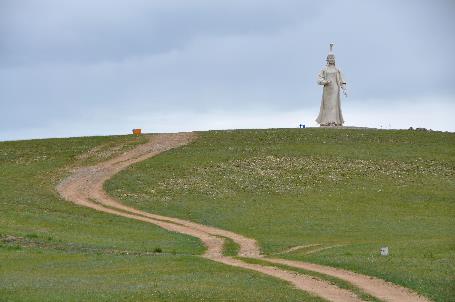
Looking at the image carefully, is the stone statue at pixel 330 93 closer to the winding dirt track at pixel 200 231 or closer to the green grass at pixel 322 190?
the green grass at pixel 322 190

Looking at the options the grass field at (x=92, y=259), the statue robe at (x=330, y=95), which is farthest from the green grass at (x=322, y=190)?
the grass field at (x=92, y=259)

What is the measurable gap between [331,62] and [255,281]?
63130 millimetres

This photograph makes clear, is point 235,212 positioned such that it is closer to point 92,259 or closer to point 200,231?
point 200,231

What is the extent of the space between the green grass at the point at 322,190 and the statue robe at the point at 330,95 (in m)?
3.64

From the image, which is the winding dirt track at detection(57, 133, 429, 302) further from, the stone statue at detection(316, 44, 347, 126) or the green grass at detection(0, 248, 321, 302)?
the stone statue at detection(316, 44, 347, 126)

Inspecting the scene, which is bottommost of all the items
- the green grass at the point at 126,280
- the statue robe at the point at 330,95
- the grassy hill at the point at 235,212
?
the green grass at the point at 126,280

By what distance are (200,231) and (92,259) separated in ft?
52.1

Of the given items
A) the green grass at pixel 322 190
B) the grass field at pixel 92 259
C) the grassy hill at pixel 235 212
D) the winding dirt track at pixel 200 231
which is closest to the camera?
the grass field at pixel 92 259

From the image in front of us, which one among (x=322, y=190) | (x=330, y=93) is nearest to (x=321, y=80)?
(x=330, y=93)

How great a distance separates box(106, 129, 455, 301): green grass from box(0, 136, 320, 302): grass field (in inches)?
216

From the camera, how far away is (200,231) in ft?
178

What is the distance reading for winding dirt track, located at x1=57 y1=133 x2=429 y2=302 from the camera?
29422mm

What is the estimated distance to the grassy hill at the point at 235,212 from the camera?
104ft

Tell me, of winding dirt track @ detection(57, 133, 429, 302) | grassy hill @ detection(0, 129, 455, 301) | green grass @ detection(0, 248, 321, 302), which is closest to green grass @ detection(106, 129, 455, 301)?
grassy hill @ detection(0, 129, 455, 301)
